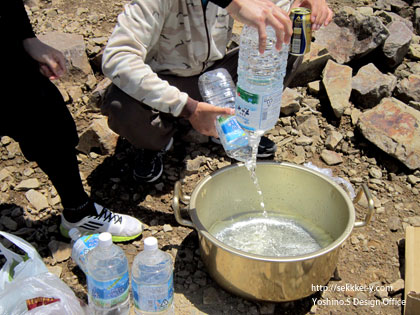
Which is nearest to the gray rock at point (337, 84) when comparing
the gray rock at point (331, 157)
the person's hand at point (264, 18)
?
the gray rock at point (331, 157)

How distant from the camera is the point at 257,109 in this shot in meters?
2.02

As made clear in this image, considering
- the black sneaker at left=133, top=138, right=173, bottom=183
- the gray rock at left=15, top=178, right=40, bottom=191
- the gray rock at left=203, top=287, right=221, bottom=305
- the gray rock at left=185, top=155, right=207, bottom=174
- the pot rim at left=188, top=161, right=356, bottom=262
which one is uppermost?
the pot rim at left=188, top=161, right=356, bottom=262

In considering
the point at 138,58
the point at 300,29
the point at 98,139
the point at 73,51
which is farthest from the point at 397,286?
the point at 73,51

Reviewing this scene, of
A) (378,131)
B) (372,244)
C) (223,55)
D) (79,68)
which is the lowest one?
(372,244)

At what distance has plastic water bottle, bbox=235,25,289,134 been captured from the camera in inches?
79.8

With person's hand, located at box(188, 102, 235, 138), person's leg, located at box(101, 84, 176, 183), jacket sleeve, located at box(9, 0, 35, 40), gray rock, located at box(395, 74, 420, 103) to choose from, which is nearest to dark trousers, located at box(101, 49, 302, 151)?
person's leg, located at box(101, 84, 176, 183)

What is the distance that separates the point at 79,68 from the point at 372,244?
7.81ft

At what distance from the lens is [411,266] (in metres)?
2.21

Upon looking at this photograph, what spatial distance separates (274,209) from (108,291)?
110 centimetres

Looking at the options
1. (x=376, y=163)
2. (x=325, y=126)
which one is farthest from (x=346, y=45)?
(x=376, y=163)

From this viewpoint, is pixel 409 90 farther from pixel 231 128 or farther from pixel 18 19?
pixel 18 19

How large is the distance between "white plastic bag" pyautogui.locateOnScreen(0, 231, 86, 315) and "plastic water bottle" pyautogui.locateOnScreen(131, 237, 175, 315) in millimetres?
245

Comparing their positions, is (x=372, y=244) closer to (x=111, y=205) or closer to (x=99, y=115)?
(x=111, y=205)

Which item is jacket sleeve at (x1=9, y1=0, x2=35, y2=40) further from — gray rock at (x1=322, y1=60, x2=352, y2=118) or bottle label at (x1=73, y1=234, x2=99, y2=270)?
gray rock at (x1=322, y1=60, x2=352, y2=118)
